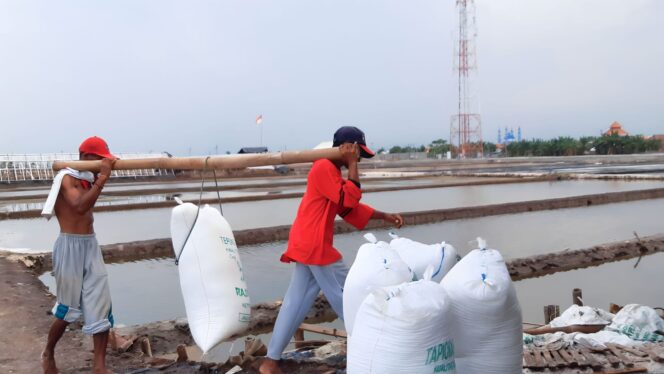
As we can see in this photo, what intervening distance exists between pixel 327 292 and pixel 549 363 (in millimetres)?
1119

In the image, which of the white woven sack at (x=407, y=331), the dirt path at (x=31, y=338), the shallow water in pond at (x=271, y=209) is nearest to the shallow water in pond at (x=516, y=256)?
the dirt path at (x=31, y=338)

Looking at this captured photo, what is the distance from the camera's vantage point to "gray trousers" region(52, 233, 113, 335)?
2.87 metres

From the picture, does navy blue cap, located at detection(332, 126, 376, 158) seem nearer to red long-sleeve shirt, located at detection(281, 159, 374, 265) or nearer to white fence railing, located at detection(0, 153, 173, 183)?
red long-sleeve shirt, located at detection(281, 159, 374, 265)

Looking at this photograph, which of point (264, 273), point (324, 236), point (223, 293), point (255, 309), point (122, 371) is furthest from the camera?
point (264, 273)

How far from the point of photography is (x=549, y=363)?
2.87 metres

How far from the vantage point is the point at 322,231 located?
109 inches

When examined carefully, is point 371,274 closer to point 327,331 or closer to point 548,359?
point 548,359

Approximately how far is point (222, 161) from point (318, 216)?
25.3 inches

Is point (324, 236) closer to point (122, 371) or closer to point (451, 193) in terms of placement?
point (122, 371)

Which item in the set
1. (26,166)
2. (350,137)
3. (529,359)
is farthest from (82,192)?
(26,166)

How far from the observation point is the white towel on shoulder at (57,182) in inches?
112

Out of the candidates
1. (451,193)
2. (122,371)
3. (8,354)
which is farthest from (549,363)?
(451,193)

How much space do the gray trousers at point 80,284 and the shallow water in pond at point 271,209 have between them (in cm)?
616

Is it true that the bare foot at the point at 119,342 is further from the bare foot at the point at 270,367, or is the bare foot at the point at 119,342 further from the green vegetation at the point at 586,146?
the green vegetation at the point at 586,146
